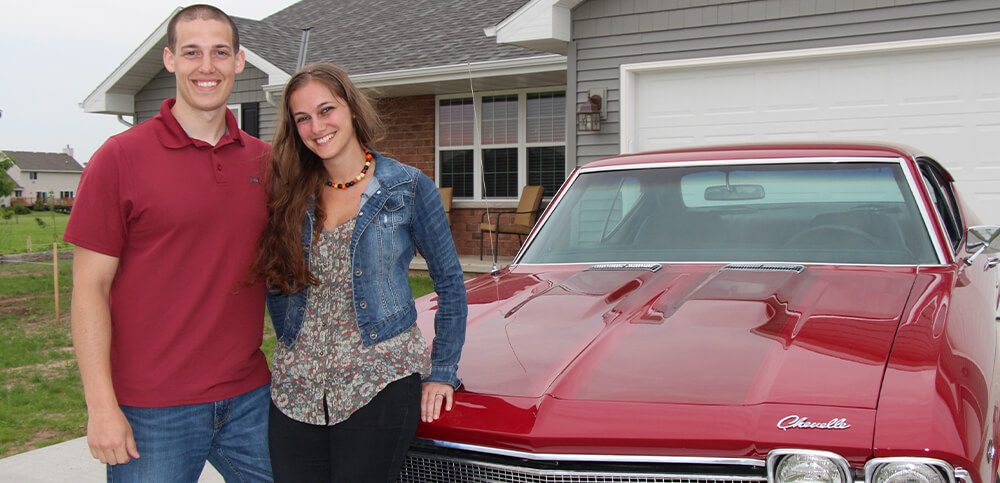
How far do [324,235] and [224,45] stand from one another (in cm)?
64

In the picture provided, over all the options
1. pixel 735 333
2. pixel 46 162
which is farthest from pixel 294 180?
pixel 46 162

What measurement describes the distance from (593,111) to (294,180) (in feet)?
24.6

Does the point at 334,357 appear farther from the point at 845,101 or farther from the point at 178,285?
the point at 845,101

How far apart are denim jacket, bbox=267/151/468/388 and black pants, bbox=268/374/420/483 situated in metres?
0.15

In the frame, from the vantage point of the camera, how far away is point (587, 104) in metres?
9.57

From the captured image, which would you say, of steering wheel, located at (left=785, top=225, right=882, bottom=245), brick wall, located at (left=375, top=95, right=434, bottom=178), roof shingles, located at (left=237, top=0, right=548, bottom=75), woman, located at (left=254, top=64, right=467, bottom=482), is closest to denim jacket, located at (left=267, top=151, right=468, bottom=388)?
woman, located at (left=254, top=64, right=467, bottom=482)

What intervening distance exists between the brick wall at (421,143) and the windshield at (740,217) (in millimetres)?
9155

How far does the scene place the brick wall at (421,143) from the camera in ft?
43.9

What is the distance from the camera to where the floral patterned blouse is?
86.5 inches

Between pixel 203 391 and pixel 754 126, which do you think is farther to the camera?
pixel 754 126

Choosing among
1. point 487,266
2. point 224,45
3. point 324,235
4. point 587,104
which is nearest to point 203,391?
point 324,235

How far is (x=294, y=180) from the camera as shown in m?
2.38

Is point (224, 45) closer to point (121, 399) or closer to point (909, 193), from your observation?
point (121, 399)

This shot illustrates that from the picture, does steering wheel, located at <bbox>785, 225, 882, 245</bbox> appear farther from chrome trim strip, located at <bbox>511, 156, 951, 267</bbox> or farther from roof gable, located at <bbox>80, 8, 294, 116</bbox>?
roof gable, located at <bbox>80, 8, 294, 116</bbox>
